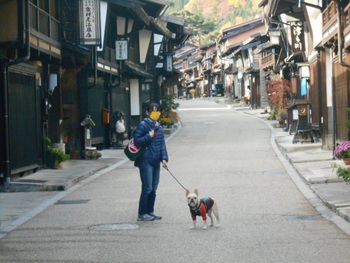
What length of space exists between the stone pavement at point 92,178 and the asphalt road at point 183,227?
31 cm

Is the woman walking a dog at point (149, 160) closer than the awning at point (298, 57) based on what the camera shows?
Yes

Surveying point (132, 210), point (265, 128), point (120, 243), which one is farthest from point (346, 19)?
point (265, 128)

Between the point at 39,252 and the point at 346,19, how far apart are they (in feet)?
45.7

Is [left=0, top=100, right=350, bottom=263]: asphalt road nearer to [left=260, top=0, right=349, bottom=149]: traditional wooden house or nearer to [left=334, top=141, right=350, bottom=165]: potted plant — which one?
[left=334, top=141, right=350, bottom=165]: potted plant

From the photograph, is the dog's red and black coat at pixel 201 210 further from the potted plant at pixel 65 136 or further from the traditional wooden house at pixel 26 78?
the potted plant at pixel 65 136

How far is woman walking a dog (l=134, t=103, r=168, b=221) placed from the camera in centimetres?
1348

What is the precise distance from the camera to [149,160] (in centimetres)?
1355

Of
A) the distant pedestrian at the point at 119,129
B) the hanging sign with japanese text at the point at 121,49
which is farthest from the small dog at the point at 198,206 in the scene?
the hanging sign with japanese text at the point at 121,49

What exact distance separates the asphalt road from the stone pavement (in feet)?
1.00

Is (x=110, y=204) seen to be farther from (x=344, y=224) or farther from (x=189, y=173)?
(x=189, y=173)

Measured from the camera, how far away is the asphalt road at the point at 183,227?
1003 cm

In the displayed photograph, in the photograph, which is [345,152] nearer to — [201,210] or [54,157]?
[201,210]

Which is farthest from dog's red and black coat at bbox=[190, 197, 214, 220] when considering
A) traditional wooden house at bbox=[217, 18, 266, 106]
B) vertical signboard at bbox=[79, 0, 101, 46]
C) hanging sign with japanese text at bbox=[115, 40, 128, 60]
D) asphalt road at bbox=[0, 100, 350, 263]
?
traditional wooden house at bbox=[217, 18, 266, 106]

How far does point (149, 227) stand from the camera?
12688 mm
